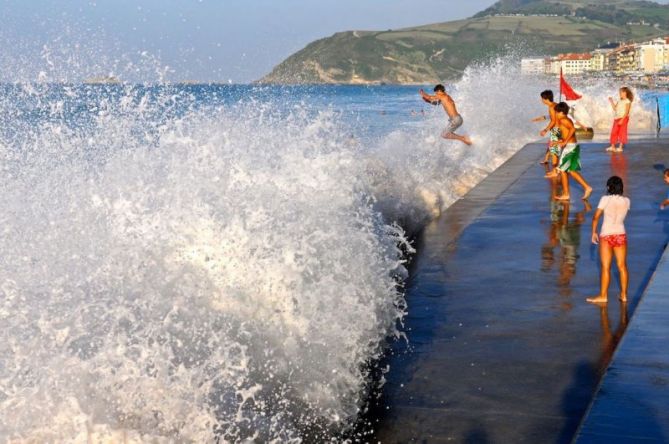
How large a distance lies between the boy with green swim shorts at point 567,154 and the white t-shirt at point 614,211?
4.83 metres

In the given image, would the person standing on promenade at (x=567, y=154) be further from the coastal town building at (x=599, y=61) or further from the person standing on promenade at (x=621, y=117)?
the coastal town building at (x=599, y=61)

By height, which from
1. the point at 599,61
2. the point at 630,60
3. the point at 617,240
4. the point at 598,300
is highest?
the point at 617,240

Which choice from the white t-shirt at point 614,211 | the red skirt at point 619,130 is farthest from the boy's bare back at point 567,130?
the red skirt at point 619,130

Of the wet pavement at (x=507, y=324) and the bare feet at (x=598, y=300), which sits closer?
the wet pavement at (x=507, y=324)

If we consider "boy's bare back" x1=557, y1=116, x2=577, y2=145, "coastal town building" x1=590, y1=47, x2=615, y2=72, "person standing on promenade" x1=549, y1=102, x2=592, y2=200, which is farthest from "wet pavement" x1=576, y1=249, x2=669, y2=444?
"coastal town building" x1=590, y1=47, x2=615, y2=72

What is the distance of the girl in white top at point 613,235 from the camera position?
737cm

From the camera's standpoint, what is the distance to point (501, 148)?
2123 cm

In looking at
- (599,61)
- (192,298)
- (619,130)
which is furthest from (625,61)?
(192,298)

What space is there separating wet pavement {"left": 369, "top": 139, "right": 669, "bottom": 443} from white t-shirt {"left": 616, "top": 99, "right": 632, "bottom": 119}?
201 inches

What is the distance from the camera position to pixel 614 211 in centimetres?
Result: 743

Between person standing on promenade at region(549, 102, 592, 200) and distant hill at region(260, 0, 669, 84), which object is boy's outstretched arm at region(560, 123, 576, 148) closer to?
person standing on promenade at region(549, 102, 592, 200)

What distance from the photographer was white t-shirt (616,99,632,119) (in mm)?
16844

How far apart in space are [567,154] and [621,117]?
537 centimetres

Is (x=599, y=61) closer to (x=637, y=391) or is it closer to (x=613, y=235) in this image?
(x=613, y=235)
